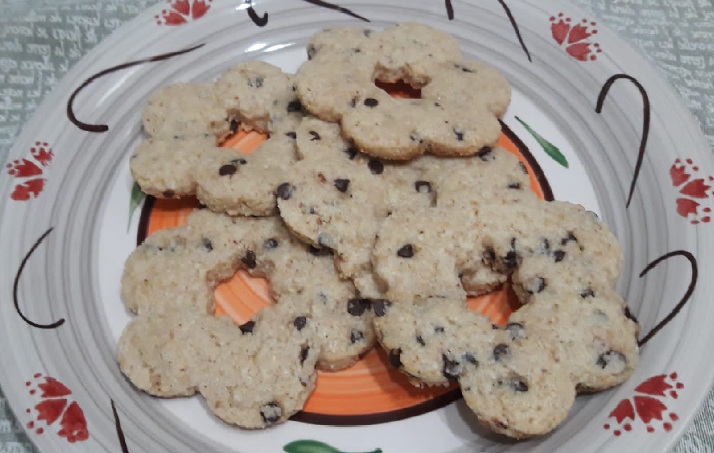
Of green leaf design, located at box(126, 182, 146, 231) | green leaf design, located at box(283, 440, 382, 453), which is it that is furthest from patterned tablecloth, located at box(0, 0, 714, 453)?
green leaf design, located at box(283, 440, 382, 453)

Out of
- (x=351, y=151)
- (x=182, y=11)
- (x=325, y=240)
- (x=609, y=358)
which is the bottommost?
(x=609, y=358)

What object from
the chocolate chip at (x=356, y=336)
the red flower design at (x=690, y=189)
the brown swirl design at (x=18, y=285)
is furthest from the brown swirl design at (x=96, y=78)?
the red flower design at (x=690, y=189)

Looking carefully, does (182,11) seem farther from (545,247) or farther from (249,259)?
(545,247)

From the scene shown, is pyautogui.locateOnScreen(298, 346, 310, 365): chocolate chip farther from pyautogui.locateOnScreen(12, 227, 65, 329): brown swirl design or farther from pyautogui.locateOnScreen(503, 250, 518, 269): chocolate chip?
pyautogui.locateOnScreen(12, 227, 65, 329): brown swirl design

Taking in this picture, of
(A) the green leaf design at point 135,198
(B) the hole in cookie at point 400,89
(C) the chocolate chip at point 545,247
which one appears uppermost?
(B) the hole in cookie at point 400,89

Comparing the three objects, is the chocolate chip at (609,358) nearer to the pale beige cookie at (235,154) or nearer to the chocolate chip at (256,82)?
the pale beige cookie at (235,154)

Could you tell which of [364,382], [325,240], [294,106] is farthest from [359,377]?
[294,106]
